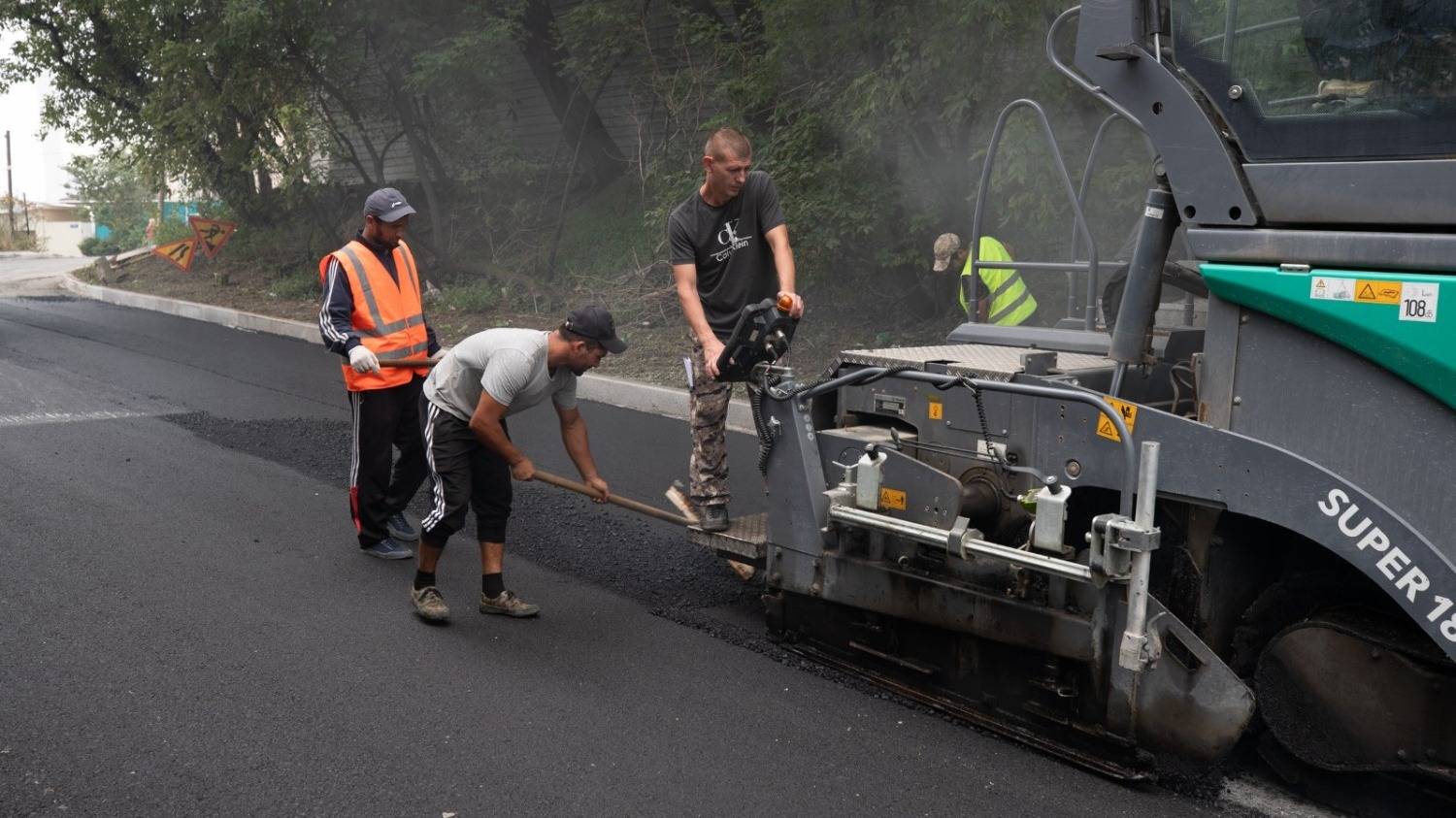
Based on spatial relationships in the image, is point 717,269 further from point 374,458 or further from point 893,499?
point 374,458

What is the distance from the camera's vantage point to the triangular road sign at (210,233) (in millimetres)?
18484

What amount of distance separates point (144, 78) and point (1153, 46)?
19615 millimetres

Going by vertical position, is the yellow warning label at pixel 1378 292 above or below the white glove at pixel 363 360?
above

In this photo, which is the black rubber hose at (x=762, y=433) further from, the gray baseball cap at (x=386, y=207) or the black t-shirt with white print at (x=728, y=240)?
the gray baseball cap at (x=386, y=207)

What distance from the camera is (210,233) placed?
18.7 metres

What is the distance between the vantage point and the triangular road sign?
1848 centimetres

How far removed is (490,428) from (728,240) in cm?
128

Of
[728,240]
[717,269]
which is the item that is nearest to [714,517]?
[717,269]

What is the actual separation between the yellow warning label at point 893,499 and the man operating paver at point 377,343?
253 centimetres

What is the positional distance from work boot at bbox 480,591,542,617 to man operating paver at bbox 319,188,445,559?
2.93ft

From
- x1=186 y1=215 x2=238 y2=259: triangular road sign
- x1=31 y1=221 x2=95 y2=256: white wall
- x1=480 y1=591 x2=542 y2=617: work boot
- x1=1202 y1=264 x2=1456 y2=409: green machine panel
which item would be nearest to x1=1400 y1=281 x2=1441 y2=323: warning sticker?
x1=1202 y1=264 x2=1456 y2=409: green machine panel

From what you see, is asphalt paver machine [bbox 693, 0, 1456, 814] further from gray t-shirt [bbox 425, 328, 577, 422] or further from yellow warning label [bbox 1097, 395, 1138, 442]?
gray t-shirt [bbox 425, 328, 577, 422]

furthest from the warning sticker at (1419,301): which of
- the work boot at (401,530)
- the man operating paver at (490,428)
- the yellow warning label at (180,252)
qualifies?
the yellow warning label at (180,252)

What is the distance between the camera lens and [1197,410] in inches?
128
